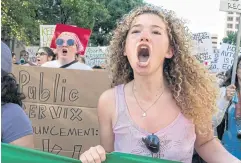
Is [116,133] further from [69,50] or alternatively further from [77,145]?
[69,50]

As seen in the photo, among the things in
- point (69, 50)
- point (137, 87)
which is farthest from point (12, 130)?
point (69, 50)

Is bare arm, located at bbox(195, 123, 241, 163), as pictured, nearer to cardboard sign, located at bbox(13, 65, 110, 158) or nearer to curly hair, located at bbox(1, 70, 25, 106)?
curly hair, located at bbox(1, 70, 25, 106)

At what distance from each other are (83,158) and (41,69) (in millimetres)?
1444

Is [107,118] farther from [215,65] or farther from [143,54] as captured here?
[215,65]

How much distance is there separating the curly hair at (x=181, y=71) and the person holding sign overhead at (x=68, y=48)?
1704mm

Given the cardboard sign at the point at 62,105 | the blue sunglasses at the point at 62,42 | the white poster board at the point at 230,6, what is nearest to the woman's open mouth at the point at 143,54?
the cardboard sign at the point at 62,105

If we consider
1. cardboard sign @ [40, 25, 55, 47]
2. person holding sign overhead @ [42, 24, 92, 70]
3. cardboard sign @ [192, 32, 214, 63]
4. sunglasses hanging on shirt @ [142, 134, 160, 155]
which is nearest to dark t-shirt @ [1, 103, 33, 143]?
sunglasses hanging on shirt @ [142, 134, 160, 155]

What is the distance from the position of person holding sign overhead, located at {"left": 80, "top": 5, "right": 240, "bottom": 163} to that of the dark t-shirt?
0.41 m

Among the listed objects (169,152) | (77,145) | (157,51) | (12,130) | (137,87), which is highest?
(157,51)

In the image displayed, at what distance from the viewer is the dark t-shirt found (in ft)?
5.94

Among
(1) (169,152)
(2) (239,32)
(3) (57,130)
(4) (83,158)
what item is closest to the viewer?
(4) (83,158)

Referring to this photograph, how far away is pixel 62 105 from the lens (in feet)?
10.1

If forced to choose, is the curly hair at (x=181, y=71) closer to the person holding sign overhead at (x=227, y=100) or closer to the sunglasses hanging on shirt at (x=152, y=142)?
the sunglasses hanging on shirt at (x=152, y=142)

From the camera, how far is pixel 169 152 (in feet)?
6.61
